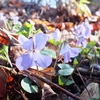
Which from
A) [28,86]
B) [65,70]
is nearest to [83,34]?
[65,70]

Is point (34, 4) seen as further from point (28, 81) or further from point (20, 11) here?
point (28, 81)

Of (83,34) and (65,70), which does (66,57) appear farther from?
(83,34)

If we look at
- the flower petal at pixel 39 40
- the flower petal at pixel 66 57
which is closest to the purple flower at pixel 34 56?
the flower petal at pixel 39 40

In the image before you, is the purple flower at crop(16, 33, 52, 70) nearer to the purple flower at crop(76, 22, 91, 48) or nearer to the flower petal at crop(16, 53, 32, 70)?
the flower petal at crop(16, 53, 32, 70)

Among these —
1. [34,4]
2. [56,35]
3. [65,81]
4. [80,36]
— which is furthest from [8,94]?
[34,4]

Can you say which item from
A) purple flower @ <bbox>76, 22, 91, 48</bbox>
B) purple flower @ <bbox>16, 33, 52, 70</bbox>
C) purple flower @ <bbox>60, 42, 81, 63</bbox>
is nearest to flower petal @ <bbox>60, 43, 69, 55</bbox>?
purple flower @ <bbox>60, 42, 81, 63</bbox>

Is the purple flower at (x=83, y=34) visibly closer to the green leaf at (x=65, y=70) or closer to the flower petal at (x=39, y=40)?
the green leaf at (x=65, y=70)
